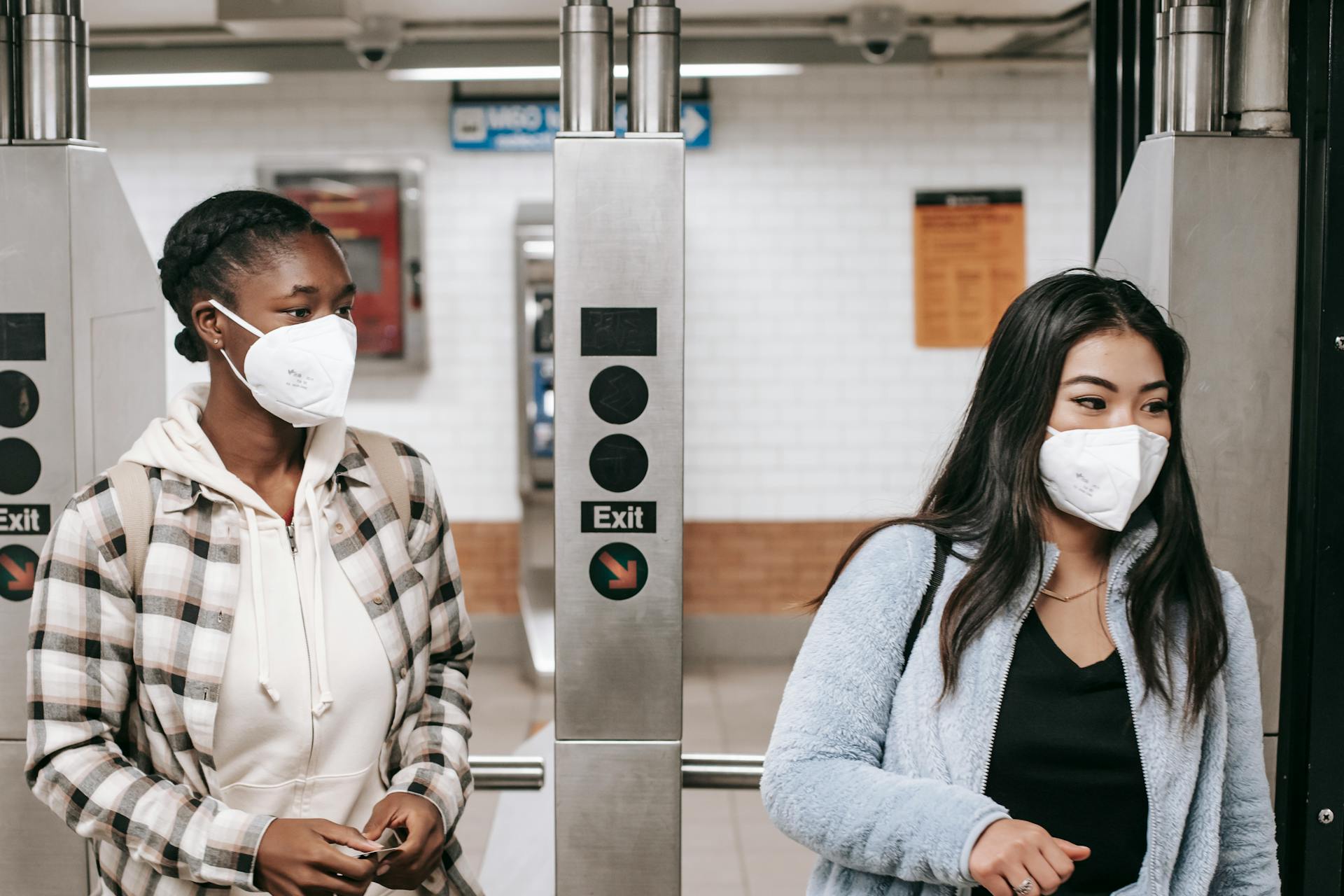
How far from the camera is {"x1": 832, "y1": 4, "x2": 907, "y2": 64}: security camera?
15.7ft

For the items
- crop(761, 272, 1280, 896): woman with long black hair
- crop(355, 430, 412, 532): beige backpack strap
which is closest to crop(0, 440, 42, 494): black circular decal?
crop(355, 430, 412, 532): beige backpack strap

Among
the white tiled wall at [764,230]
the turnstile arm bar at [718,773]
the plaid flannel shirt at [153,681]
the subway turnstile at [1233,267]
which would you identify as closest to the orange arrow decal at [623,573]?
the turnstile arm bar at [718,773]

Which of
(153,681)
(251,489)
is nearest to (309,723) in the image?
(153,681)

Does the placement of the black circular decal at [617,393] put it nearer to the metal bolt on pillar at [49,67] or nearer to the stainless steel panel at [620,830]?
the stainless steel panel at [620,830]

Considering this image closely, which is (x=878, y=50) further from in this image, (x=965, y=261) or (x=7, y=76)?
(x=7, y=76)

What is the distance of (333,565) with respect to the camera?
160cm

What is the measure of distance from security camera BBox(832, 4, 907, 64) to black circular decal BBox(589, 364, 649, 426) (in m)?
3.29

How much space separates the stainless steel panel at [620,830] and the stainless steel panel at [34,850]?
2.90 ft

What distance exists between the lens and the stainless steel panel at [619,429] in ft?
6.54

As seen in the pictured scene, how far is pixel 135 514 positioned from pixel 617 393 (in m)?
0.79

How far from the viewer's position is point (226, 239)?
5.28ft

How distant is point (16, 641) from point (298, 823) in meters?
1.03

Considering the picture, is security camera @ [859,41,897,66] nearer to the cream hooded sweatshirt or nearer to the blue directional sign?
the blue directional sign

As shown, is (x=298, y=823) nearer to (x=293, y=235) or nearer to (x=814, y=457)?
(x=293, y=235)
